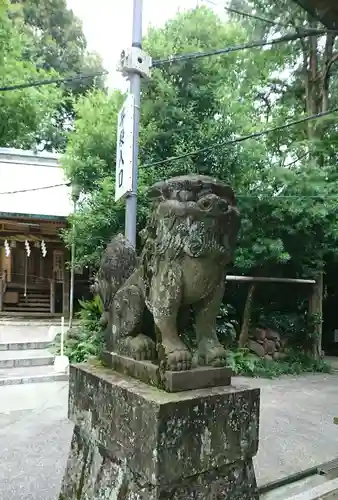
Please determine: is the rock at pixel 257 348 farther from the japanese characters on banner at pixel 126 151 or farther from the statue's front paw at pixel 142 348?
the statue's front paw at pixel 142 348

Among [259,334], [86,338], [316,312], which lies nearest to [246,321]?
[259,334]

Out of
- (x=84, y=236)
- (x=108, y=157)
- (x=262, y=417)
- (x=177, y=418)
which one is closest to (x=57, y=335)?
(x=84, y=236)

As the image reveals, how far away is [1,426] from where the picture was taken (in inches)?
170

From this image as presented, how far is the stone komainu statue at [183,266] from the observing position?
183cm

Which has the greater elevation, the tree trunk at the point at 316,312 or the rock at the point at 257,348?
the tree trunk at the point at 316,312

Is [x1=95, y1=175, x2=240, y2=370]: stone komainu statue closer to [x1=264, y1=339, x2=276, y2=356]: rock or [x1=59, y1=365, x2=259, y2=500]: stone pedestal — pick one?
[x1=59, y1=365, x2=259, y2=500]: stone pedestal

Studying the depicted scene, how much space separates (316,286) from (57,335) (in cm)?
569

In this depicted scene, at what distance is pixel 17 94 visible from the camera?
10.8 metres

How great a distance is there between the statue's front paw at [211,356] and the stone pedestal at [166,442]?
0.13m

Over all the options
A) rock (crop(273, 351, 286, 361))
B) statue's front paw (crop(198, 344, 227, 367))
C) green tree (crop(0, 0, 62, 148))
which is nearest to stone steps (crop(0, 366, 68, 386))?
rock (crop(273, 351, 286, 361))

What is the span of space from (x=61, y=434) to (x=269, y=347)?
4955 millimetres

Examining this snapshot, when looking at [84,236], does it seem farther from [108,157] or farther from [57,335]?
[57,335]

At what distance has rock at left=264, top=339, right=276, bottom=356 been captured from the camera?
7.89 metres

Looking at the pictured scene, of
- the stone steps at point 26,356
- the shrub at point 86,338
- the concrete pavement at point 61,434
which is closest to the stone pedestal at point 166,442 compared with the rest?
the concrete pavement at point 61,434
